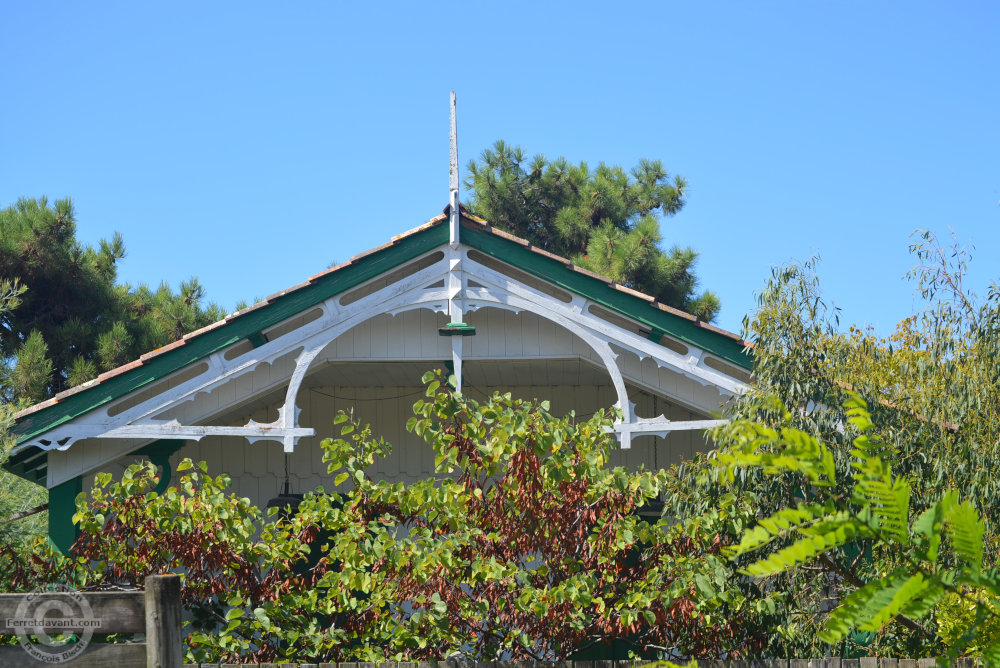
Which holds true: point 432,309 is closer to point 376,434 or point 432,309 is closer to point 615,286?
point 615,286

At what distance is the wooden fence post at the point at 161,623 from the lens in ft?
16.3

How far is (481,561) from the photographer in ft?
19.4

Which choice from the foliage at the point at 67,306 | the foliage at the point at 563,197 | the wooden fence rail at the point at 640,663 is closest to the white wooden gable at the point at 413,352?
the wooden fence rail at the point at 640,663

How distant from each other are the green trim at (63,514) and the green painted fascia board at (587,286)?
4.20 metres

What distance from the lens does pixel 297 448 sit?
37.3ft

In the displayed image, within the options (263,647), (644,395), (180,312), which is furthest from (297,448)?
(180,312)

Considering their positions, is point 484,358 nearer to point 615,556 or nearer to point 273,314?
point 273,314

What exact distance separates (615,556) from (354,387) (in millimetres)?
5715

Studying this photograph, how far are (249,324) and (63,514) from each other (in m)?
2.38

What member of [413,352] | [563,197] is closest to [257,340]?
[413,352]

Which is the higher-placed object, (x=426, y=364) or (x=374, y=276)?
(x=374, y=276)

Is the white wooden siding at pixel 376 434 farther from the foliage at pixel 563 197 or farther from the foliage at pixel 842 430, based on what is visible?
the foliage at pixel 563 197

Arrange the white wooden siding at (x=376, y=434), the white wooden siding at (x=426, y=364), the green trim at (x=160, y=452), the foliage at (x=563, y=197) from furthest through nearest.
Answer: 1. the foliage at (x=563, y=197)
2. the white wooden siding at (x=376, y=434)
3. the green trim at (x=160, y=452)
4. the white wooden siding at (x=426, y=364)

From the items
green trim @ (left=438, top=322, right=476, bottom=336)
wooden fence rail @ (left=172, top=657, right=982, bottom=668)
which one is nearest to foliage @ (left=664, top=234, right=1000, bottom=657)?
wooden fence rail @ (left=172, top=657, right=982, bottom=668)
